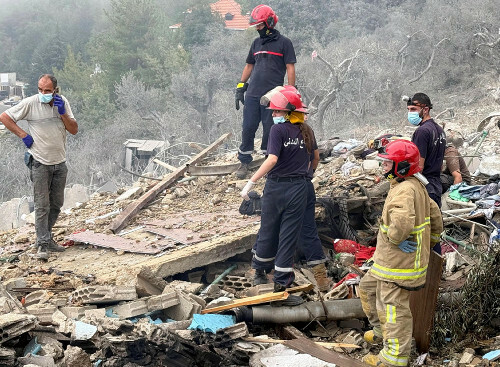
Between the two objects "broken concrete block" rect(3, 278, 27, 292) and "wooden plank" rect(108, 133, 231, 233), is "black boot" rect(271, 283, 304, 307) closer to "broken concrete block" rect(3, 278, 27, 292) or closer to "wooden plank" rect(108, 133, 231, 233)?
"broken concrete block" rect(3, 278, 27, 292)

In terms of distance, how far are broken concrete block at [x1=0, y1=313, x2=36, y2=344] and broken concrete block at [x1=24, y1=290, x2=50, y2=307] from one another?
97cm

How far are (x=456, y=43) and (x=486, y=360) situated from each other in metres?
25.7

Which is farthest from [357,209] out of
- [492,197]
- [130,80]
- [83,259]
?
[130,80]

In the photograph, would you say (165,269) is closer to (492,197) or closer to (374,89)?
(492,197)

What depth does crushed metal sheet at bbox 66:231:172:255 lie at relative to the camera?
6.55 metres

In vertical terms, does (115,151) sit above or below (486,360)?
below

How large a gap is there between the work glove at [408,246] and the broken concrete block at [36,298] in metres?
3.25

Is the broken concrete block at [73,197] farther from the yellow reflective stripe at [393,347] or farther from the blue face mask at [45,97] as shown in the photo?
the yellow reflective stripe at [393,347]

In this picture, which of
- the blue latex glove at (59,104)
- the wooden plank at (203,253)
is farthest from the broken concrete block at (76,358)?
the blue latex glove at (59,104)

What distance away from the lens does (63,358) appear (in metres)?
4.30

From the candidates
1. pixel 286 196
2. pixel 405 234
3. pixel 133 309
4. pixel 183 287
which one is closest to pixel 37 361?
pixel 133 309

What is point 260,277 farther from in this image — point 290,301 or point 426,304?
point 426,304

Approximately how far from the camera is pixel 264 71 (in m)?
7.89

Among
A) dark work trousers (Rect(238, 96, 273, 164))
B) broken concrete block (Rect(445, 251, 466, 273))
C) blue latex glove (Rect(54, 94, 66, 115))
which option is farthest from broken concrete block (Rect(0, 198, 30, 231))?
broken concrete block (Rect(445, 251, 466, 273))
